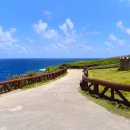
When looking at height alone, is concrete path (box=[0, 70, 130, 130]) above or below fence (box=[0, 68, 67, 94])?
above

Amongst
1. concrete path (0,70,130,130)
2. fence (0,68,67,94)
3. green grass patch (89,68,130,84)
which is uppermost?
concrete path (0,70,130,130)

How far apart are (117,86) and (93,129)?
6.38 meters

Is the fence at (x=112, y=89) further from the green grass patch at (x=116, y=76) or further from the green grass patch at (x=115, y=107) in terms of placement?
the green grass patch at (x=116, y=76)

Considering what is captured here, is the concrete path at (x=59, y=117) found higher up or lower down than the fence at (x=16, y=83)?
higher up

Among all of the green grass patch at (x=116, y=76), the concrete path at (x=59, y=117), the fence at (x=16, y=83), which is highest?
the concrete path at (x=59, y=117)

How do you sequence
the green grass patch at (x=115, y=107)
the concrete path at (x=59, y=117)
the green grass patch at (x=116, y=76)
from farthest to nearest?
the green grass patch at (x=116, y=76), the green grass patch at (x=115, y=107), the concrete path at (x=59, y=117)

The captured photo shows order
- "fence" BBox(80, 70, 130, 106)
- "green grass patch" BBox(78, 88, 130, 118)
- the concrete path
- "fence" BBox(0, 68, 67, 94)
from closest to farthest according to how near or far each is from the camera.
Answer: the concrete path → "green grass patch" BBox(78, 88, 130, 118) → "fence" BBox(80, 70, 130, 106) → "fence" BBox(0, 68, 67, 94)

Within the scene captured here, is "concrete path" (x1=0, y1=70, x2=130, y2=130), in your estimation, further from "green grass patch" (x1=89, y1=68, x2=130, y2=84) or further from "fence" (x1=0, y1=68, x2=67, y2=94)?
"green grass patch" (x1=89, y1=68, x2=130, y2=84)

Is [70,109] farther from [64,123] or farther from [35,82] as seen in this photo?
[35,82]

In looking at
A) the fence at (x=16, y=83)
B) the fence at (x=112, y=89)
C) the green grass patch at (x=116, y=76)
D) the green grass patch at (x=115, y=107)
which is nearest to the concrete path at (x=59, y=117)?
the green grass patch at (x=115, y=107)

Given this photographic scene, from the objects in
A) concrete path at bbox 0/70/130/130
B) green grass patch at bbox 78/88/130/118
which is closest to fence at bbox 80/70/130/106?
green grass patch at bbox 78/88/130/118

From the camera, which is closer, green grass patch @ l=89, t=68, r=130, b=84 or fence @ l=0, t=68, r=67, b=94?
fence @ l=0, t=68, r=67, b=94

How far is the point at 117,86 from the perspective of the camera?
16.4 metres

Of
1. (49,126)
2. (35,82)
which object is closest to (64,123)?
(49,126)
